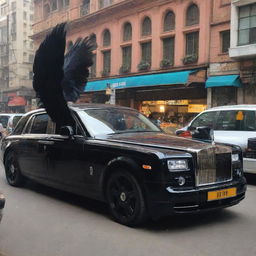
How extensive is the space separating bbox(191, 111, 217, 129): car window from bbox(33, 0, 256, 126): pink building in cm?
1007

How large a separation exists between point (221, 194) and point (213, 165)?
1.27 feet

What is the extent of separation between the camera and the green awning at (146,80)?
2230 cm

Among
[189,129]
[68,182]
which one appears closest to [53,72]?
[68,182]

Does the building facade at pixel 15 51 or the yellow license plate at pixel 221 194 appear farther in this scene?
the building facade at pixel 15 51

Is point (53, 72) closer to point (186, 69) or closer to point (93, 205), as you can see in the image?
point (93, 205)

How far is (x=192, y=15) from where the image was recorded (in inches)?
915

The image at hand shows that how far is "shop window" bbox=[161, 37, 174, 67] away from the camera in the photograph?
24.4m

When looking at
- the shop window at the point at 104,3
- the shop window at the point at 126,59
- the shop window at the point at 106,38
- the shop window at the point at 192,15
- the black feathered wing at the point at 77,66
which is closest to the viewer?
the black feathered wing at the point at 77,66

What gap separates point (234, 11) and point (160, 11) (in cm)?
639

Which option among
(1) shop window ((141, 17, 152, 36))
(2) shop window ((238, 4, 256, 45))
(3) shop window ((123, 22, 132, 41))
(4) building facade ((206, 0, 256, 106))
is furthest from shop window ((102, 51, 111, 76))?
(2) shop window ((238, 4, 256, 45))

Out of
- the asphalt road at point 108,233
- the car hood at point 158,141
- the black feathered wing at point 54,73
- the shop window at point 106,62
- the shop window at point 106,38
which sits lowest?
the asphalt road at point 108,233

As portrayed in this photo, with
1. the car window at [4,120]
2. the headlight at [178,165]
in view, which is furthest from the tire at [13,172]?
the car window at [4,120]

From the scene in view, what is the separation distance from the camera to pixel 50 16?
121 ft

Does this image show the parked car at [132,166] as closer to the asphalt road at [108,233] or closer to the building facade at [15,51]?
the asphalt road at [108,233]
